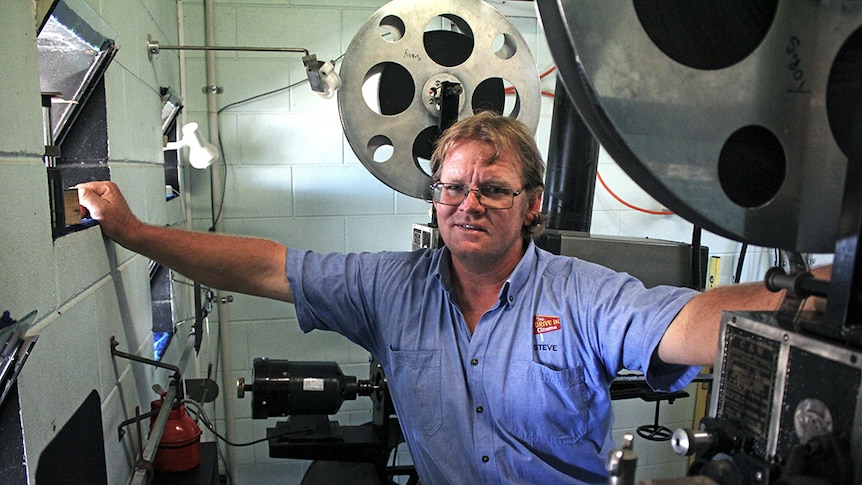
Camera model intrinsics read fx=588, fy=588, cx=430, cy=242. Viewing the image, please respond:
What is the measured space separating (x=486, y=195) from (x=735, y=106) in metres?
0.76

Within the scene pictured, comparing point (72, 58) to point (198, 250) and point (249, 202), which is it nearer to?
point (198, 250)

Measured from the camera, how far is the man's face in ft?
3.96

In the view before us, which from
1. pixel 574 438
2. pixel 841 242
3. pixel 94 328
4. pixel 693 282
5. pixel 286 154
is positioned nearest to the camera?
pixel 841 242

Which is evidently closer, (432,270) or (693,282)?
(432,270)

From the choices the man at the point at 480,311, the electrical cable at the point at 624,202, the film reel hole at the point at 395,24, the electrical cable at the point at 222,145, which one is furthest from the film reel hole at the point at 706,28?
the electrical cable at the point at 624,202

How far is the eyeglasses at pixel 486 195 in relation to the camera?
47.9 inches

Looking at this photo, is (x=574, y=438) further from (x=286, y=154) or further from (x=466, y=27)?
(x=286, y=154)

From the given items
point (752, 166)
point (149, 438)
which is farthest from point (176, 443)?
point (752, 166)

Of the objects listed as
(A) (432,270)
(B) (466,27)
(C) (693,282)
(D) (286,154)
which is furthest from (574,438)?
(D) (286,154)

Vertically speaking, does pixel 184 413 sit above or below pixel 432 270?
below

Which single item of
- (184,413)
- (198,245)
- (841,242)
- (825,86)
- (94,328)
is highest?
(825,86)

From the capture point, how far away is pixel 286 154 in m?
2.32

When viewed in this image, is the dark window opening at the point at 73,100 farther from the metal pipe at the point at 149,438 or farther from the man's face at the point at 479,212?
the man's face at the point at 479,212

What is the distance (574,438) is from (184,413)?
0.88 metres
